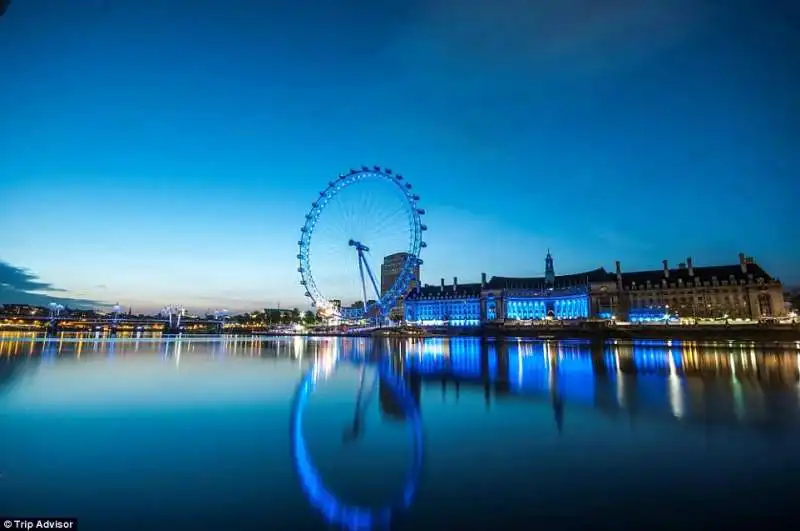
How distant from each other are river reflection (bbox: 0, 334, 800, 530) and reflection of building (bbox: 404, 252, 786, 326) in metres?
87.3

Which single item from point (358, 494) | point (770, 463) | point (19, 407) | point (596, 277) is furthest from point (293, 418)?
point (596, 277)

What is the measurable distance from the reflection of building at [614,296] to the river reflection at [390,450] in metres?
87.3

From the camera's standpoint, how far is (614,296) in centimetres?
10025

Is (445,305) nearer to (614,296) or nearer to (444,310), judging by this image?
(444,310)

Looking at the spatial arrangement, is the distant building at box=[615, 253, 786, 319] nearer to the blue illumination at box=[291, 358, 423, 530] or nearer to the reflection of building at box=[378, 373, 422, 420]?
the reflection of building at box=[378, 373, 422, 420]

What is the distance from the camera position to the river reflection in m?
5.27

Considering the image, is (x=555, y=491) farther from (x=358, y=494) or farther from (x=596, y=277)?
(x=596, y=277)

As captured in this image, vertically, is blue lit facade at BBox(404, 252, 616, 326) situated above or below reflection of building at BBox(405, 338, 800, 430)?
above

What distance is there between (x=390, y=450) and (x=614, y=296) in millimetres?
105592

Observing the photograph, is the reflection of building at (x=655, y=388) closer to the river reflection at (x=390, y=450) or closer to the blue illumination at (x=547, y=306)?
the river reflection at (x=390, y=450)

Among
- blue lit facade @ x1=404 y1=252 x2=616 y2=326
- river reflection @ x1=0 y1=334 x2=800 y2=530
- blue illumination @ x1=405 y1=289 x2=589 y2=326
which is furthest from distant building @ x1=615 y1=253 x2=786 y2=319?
river reflection @ x1=0 y1=334 x2=800 y2=530

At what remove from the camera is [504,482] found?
19.7ft

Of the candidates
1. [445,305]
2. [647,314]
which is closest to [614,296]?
[647,314]

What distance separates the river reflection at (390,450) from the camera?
207 inches
